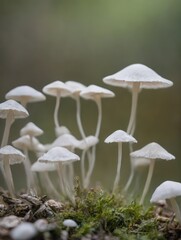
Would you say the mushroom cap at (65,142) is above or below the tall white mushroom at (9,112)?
below

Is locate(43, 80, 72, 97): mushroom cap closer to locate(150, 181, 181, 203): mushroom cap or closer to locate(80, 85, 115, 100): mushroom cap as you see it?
locate(80, 85, 115, 100): mushroom cap

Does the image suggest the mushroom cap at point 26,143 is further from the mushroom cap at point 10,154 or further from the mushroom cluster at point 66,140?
the mushroom cap at point 10,154

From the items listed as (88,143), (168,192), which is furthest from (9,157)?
(168,192)

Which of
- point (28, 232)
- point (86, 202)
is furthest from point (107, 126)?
point (28, 232)

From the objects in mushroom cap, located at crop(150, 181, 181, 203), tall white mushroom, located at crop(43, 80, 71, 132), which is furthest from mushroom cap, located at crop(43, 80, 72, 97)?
mushroom cap, located at crop(150, 181, 181, 203)

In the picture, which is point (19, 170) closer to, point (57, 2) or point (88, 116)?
point (88, 116)

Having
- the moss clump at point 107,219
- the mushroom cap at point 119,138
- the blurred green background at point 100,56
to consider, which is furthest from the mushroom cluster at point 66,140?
the blurred green background at point 100,56
